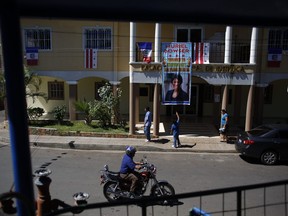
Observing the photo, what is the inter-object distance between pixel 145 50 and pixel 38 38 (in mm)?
6914

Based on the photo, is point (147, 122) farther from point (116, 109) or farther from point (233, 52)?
point (233, 52)

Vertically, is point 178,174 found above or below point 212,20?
below

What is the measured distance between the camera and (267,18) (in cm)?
414

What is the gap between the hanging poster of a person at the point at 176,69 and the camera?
16828 millimetres

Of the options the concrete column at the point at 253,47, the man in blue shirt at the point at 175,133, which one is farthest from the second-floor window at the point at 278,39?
the man in blue shirt at the point at 175,133

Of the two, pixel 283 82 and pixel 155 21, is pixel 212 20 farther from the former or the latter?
pixel 283 82

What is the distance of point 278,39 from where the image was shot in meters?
18.9

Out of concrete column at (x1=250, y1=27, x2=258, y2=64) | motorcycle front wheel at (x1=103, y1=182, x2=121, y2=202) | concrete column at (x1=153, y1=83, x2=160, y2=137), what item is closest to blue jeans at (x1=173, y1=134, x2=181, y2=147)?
concrete column at (x1=153, y1=83, x2=160, y2=137)

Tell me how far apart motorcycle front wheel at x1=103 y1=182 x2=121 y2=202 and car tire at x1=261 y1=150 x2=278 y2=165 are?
22.5 ft

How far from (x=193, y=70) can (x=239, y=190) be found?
14.0 m

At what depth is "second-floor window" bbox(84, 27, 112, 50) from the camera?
19703 mm

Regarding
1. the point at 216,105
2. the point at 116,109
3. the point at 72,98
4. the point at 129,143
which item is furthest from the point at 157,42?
the point at 72,98

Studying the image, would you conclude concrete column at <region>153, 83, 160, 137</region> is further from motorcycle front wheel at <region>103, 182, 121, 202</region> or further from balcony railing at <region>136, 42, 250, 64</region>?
motorcycle front wheel at <region>103, 182, 121, 202</region>

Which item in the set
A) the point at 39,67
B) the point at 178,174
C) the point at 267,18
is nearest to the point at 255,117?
the point at 178,174
